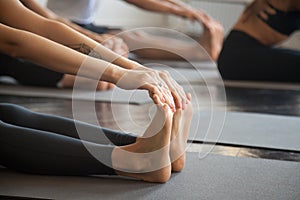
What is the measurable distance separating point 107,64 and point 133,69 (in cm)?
8

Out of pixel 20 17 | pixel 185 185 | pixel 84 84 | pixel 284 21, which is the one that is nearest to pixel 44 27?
pixel 20 17

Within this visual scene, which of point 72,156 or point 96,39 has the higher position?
point 72,156

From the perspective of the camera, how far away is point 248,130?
7.14 feet

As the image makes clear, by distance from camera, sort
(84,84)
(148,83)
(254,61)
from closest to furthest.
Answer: (148,83), (84,84), (254,61)

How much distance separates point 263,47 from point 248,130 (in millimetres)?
1475

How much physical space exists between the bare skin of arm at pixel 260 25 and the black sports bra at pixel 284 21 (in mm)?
24

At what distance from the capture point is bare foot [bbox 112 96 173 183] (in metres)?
1.40

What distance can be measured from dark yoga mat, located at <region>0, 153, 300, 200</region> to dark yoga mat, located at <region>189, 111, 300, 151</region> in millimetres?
321

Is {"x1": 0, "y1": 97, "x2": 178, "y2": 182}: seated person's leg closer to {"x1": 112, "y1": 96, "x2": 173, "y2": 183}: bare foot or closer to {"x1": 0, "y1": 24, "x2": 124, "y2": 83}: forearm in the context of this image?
{"x1": 112, "y1": 96, "x2": 173, "y2": 183}: bare foot

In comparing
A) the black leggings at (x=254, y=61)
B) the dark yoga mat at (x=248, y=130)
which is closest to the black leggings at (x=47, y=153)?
the dark yoga mat at (x=248, y=130)

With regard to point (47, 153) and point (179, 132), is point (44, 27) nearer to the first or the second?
point (47, 153)

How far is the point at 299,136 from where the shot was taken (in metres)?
2.11

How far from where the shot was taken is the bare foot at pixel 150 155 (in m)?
1.40

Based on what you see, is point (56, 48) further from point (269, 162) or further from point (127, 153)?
point (269, 162)
